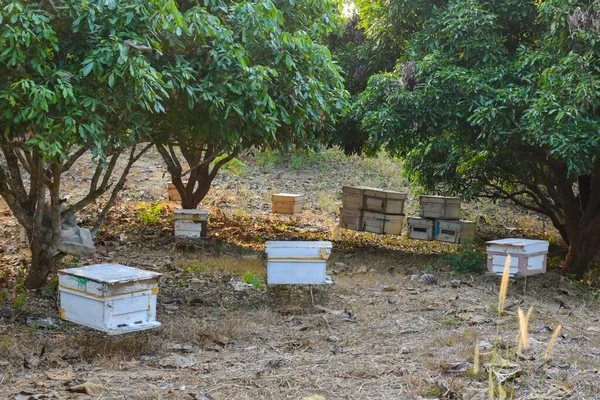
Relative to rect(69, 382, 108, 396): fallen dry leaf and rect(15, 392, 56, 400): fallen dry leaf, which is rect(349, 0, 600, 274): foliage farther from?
rect(15, 392, 56, 400): fallen dry leaf

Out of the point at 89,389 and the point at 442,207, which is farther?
the point at 442,207

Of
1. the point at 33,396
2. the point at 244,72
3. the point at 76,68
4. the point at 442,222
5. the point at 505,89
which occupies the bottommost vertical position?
the point at 33,396

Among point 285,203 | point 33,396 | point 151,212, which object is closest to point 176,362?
point 33,396

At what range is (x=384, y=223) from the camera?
44.6ft

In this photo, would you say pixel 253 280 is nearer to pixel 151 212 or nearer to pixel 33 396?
pixel 33 396

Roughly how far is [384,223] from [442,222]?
117 centimetres

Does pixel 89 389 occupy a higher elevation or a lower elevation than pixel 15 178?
lower

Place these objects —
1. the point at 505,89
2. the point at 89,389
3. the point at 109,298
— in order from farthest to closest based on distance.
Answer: the point at 505,89, the point at 109,298, the point at 89,389

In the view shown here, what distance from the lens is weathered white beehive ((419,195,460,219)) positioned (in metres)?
13.3

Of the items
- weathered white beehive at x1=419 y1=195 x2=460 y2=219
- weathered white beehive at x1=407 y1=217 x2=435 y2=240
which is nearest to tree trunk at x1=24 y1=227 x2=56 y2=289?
weathered white beehive at x1=407 y1=217 x2=435 y2=240

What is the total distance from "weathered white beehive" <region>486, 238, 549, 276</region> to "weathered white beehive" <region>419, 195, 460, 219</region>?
3.67 m

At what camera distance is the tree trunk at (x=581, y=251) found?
482 inches

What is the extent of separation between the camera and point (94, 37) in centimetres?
625

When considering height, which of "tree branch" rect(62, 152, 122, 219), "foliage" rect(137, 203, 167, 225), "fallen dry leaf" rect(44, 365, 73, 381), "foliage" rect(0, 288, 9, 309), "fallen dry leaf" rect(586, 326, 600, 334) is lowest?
"foliage" rect(137, 203, 167, 225)
